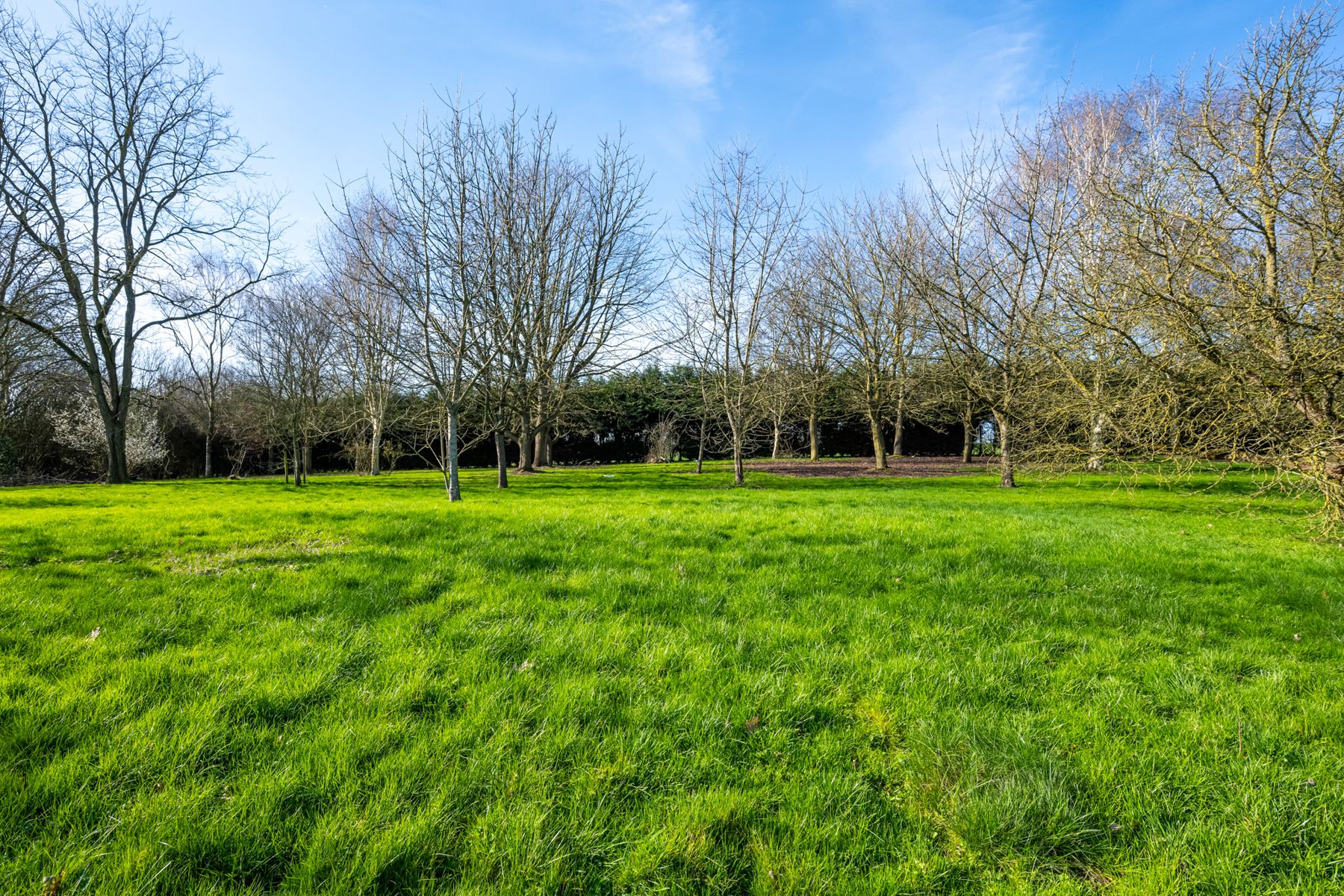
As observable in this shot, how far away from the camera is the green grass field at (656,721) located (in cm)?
180

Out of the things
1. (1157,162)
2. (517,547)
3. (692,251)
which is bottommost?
(517,547)

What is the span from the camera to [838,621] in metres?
3.88

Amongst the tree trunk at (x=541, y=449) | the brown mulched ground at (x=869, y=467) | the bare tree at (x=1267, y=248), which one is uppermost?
the bare tree at (x=1267, y=248)

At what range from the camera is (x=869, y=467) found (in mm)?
21922

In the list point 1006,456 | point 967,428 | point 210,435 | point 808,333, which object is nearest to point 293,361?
point 210,435

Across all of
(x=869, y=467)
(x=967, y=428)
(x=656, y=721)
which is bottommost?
(x=656, y=721)

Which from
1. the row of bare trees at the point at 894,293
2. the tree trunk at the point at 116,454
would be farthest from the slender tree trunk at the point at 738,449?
the tree trunk at the point at 116,454

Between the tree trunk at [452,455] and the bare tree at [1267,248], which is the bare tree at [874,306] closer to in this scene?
the bare tree at [1267,248]

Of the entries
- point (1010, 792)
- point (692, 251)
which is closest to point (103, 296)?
point (692, 251)

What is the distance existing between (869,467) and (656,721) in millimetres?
21030

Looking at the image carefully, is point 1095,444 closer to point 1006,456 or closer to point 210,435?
point 1006,456

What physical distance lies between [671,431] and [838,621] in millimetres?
26769

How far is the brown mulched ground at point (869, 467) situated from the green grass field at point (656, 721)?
1497 centimetres

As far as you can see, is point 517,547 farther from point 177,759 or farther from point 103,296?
point 103,296
